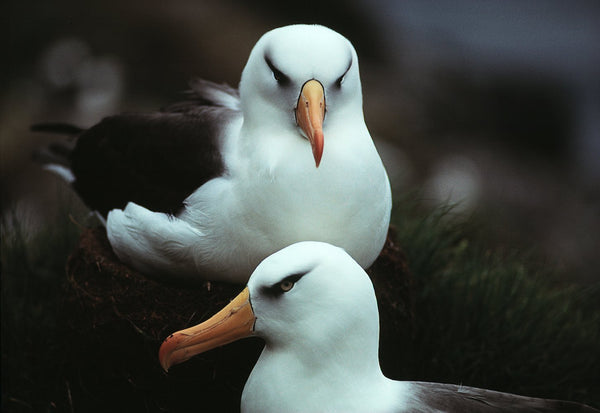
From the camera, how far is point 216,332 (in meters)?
2.29

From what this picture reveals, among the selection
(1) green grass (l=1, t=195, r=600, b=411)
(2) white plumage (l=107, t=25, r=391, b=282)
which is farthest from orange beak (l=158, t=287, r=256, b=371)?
(1) green grass (l=1, t=195, r=600, b=411)

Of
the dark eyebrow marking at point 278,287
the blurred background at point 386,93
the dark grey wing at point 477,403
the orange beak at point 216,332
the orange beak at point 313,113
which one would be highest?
the orange beak at point 313,113

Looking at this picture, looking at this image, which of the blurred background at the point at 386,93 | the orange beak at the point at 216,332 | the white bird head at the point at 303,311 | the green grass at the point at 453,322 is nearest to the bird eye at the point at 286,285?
the white bird head at the point at 303,311

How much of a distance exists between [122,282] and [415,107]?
209 inches

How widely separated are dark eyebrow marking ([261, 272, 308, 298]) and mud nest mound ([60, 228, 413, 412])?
515 mm

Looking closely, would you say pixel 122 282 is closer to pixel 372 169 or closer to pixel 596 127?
pixel 372 169

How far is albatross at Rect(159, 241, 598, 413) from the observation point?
2.22 metres

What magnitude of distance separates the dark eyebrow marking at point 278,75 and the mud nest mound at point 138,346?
0.79m

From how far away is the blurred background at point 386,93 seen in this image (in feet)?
21.5

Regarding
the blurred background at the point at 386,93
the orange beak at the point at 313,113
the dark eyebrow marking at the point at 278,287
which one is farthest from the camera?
the blurred background at the point at 386,93

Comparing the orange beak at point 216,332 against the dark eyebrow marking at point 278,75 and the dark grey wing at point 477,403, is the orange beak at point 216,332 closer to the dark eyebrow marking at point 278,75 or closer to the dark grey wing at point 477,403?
the dark grey wing at point 477,403

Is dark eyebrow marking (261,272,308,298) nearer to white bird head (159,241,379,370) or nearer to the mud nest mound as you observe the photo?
white bird head (159,241,379,370)

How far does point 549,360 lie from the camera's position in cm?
342

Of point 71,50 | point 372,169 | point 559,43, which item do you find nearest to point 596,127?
point 559,43
